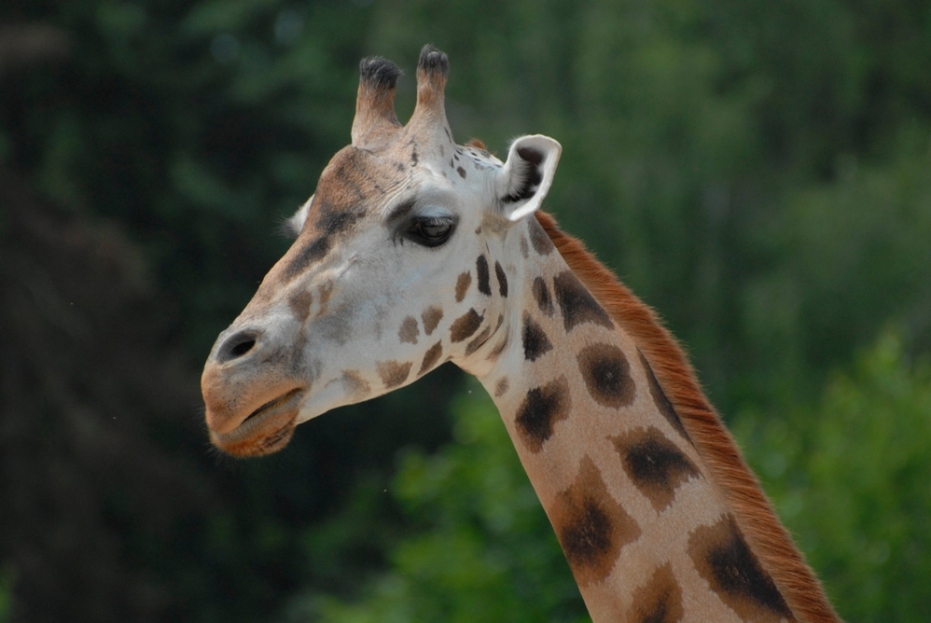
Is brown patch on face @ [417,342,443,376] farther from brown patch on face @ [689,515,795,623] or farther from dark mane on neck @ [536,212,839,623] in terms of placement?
brown patch on face @ [689,515,795,623]

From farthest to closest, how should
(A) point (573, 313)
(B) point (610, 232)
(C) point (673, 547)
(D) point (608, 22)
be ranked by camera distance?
(D) point (608, 22) → (B) point (610, 232) → (A) point (573, 313) → (C) point (673, 547)

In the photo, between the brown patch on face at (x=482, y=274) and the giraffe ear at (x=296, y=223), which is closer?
the brown patch on face at (x=482, y=274)

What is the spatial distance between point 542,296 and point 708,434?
2.46ft

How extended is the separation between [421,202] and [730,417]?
52.3 feet

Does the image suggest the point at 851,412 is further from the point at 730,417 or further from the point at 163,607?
the point at 163,607

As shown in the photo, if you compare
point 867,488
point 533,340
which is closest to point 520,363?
point 533,340

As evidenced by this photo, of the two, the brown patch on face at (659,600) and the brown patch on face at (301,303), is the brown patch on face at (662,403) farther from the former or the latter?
the brown patch on face at (301,303)

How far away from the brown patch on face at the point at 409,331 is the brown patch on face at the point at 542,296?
48 centimetres

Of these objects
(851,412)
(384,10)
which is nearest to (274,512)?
(384,10)

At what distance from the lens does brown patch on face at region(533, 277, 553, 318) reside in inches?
169

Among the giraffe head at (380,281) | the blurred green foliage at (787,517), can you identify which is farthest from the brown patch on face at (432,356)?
the blurred green foliage at (787,517)

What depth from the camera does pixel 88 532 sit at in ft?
59.3

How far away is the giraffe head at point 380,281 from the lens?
381 centimetres

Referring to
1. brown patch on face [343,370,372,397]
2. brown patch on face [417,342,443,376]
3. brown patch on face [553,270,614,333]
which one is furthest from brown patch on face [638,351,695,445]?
brown patch on face [343,370,372,397]
